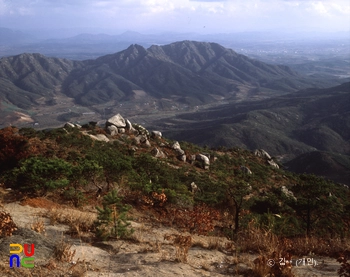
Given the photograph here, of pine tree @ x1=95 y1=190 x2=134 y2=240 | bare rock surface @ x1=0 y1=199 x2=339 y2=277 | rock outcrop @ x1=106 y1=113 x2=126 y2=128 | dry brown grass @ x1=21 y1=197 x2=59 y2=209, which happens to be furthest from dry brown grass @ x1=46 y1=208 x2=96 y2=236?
rock outcrop @ x1=106 y1=113 x2=126 y2=128

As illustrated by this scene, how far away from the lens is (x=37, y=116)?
502 feet

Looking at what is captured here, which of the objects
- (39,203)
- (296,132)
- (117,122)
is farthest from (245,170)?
(296,132)

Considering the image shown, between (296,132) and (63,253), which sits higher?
(63,253)

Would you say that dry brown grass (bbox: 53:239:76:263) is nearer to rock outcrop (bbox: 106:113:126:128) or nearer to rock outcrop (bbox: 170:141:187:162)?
rock outcrop (bbox: 170:141:187:162)

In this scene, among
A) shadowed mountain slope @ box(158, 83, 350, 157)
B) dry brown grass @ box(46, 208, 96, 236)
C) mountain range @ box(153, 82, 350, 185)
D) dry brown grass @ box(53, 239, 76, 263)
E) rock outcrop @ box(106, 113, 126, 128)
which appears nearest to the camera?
dry brown grass @ box(53, 239, 76, 263)

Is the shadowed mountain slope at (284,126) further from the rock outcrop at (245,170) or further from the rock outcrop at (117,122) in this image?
the rock outcrop at (117,122)

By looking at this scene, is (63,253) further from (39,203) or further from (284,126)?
(284,126)

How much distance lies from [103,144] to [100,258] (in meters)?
17.1

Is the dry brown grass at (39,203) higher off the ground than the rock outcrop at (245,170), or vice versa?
the dry brown grass at (39,203)

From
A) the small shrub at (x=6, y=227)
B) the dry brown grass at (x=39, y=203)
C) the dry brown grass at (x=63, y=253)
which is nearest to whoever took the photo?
the dry brown grass at (x=63, y=253)

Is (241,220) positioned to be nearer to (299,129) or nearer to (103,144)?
(103,144)

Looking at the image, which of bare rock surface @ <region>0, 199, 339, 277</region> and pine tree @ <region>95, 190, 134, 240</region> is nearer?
bare rock surface @ <region>0, 199, 339, 277</region>

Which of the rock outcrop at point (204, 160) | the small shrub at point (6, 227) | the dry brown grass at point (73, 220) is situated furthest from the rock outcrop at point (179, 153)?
the small shrub at point (6, 227)

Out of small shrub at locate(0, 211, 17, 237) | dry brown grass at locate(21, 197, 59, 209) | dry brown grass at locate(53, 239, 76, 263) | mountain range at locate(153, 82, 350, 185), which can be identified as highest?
small shrub at locate(0, 211, 17, 237)
